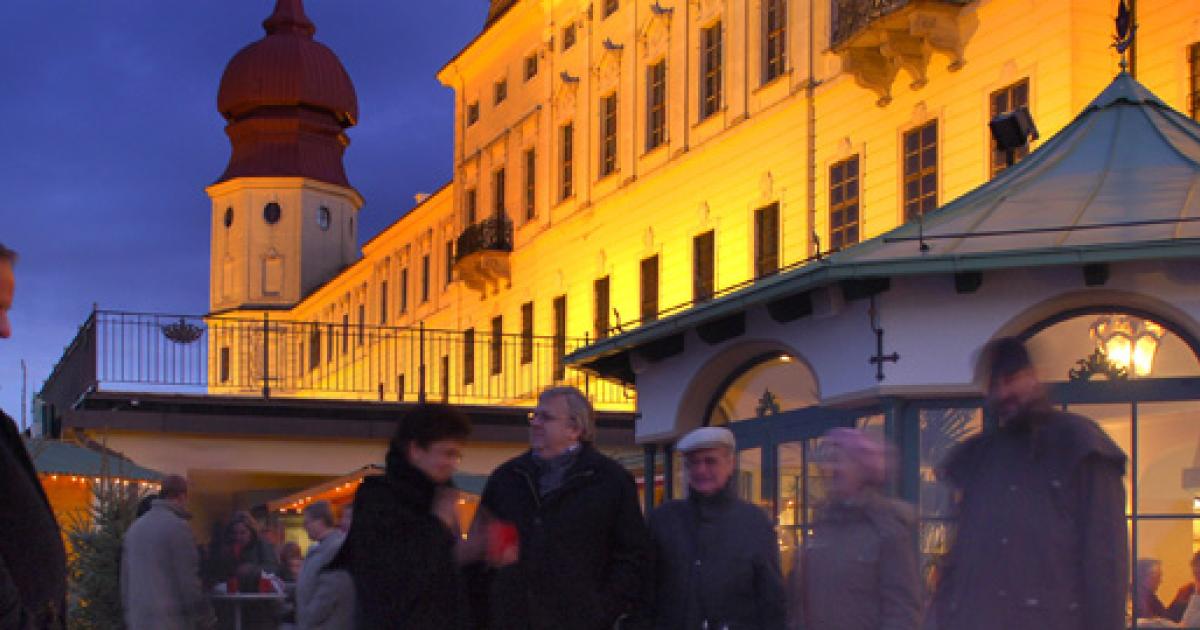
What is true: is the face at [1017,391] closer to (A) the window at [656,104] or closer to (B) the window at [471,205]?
(A) the window at [656,104]

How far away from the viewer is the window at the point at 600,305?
135 feet

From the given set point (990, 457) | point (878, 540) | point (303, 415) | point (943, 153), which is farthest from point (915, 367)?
point (303, 415)

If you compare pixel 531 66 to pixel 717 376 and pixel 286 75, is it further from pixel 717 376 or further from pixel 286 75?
pixel 717 376

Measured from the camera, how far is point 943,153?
27062 mm

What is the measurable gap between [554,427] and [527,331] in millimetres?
38991

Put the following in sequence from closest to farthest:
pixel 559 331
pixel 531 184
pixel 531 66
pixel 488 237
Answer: pixel 559 331 → pixel 531 184 → pixel 531 66 → pixel 488 237

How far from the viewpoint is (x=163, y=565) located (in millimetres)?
12195

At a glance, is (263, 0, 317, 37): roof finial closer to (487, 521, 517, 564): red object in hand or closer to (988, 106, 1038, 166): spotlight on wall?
(988, 106, 1038, 166): spotlight on wall

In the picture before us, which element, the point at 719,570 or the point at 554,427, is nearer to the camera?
the point at 554,427

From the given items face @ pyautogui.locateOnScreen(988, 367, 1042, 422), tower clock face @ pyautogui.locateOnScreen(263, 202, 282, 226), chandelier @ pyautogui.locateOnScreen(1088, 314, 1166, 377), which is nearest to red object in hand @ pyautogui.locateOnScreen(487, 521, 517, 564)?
face @ pyautogui.locateOnScreen(988, 367, 1042, 422)

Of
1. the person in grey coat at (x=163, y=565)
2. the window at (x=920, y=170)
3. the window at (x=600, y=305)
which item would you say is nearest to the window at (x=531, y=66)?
the window at (x=600, y=305)

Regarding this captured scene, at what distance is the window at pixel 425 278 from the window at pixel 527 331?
12898 millimetres

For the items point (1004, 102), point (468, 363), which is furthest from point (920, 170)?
point (468, 363)

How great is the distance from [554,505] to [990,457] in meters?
1.99
